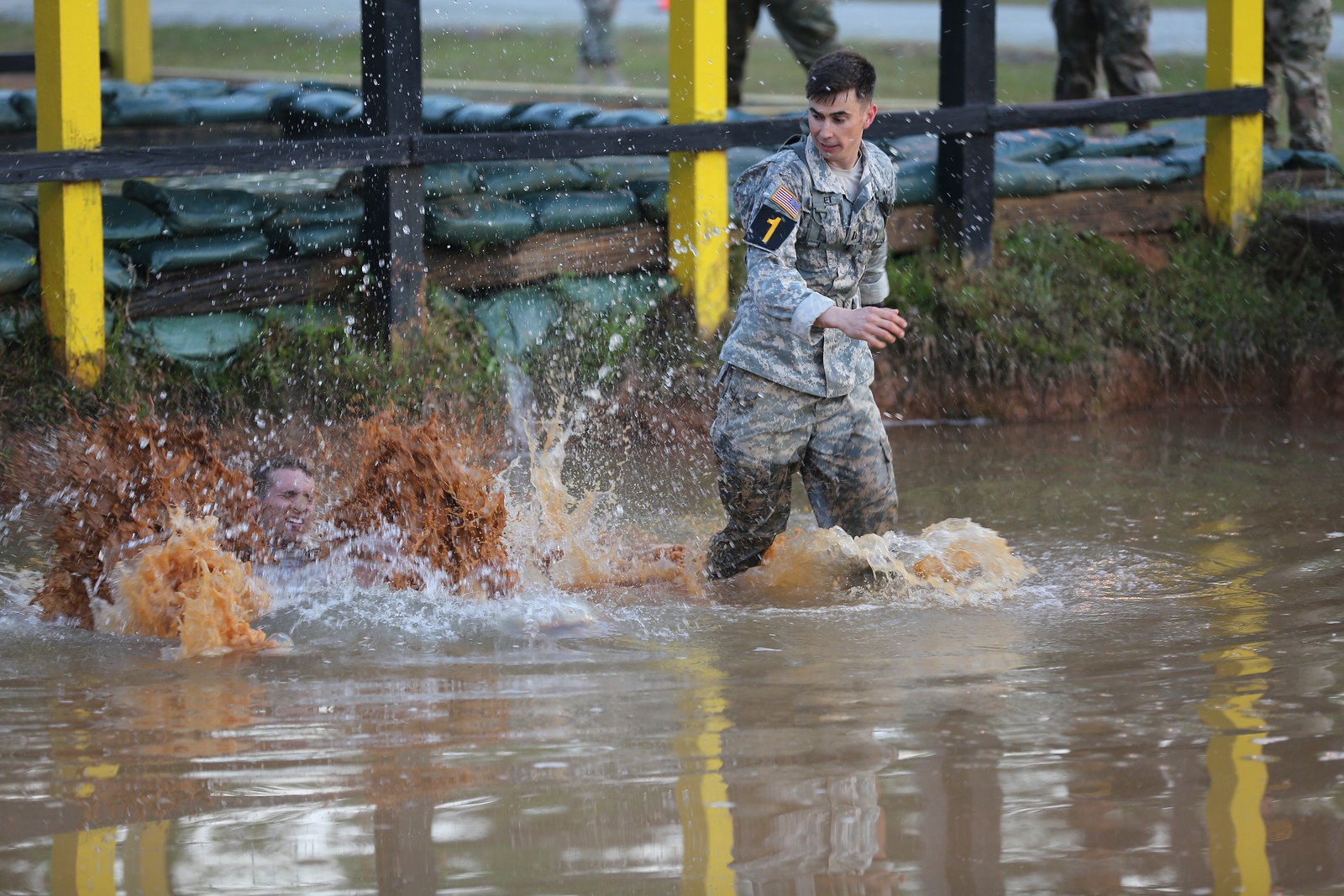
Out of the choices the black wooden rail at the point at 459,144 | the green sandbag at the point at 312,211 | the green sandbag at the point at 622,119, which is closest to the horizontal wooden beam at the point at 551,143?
the black wooden rail at the point at 459,144

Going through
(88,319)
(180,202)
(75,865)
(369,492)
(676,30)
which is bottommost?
(75,865)

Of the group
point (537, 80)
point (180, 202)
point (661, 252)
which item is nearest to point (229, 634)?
point (180, 202)

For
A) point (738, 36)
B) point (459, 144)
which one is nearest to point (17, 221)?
point (459, 144)

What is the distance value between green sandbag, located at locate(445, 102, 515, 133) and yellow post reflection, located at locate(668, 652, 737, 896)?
16.7 ft

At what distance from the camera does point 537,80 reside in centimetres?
1631

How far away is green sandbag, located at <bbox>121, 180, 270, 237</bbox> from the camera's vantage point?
650 cm

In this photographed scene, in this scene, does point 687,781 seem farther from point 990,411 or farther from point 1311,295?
point 1311,295

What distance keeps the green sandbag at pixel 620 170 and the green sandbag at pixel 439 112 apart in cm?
135

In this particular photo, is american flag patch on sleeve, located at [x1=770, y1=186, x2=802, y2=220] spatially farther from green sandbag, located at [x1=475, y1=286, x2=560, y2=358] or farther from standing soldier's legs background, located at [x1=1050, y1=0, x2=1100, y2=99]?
standing soldier's legs background, located at [x1=1050, y1=0, x2=1100, y2=99]

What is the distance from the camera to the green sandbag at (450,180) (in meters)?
7.04

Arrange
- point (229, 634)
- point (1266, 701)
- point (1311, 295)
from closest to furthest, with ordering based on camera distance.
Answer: point (1266, 701)
point (229, 634)
point (1311, 295)

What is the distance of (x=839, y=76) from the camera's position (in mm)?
4324

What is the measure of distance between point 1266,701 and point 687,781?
1.36 meters

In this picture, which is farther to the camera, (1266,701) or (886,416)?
(886,416)
